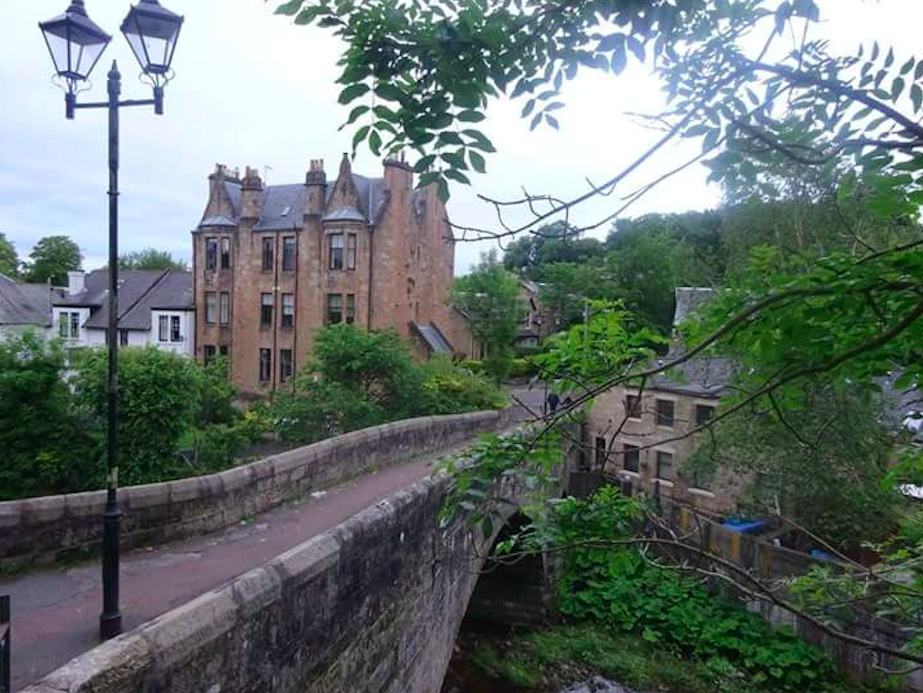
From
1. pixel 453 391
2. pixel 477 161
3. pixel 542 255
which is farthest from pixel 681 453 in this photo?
pixel 542 255

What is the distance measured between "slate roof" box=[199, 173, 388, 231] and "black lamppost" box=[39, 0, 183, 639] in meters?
23.9

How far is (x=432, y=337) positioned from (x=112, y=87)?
25.9 metres

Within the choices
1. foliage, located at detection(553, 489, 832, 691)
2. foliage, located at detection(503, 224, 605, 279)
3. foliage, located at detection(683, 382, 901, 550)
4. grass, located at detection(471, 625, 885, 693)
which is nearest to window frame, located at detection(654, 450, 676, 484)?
foliage, located at detection(553, 489, 832, 691)

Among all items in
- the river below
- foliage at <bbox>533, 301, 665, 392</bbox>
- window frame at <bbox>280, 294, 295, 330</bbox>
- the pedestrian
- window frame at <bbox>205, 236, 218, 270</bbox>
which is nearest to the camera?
foliage at <bbox>533, 301, 665, 392</bbox>

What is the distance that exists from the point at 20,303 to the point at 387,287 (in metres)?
21.6

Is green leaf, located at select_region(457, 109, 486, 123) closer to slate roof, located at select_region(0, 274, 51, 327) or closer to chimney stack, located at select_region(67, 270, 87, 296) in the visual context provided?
slate roof, located at select_region(0, 274, 51, 327)

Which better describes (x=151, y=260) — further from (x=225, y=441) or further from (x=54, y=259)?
(x=225, y=441)

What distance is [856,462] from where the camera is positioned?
51.4 feet

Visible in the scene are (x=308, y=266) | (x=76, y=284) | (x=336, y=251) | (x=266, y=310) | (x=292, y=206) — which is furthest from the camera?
(x=76, y=284)

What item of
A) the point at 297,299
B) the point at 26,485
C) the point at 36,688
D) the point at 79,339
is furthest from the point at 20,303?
the point at 36,688

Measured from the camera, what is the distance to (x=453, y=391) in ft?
70.2

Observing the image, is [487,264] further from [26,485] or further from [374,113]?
[374,113]

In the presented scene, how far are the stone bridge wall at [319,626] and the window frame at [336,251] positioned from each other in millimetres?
22660

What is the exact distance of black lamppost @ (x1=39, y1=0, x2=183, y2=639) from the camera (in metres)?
5.19
